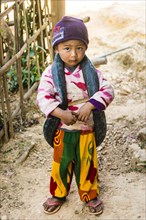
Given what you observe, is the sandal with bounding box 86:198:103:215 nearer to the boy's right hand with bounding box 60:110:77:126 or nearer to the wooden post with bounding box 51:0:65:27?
the boy's right hand with bounding box 60:110:77:126

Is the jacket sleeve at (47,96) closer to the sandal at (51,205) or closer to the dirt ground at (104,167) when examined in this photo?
the sandal at (51,205)

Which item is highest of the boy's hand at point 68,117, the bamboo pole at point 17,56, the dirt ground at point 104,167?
the boy's hand at point 68,117

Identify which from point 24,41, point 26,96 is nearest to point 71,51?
point 26,96

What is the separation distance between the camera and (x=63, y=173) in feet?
9.87

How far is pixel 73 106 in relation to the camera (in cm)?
273

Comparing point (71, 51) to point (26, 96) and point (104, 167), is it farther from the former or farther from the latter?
point (26, 96)

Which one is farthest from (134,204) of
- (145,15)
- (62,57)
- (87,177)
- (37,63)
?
(145,15)

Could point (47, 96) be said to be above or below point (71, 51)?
below

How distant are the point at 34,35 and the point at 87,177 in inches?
79.6

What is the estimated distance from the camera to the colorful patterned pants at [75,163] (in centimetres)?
285

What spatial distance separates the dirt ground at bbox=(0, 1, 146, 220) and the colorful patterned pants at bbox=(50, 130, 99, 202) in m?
0.18

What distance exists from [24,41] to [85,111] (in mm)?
2374

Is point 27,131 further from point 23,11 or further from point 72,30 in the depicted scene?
point 72,30

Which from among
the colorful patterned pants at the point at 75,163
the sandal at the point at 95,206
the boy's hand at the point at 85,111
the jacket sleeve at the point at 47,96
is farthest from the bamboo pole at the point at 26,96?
the boy's hand at the point at 85,111
